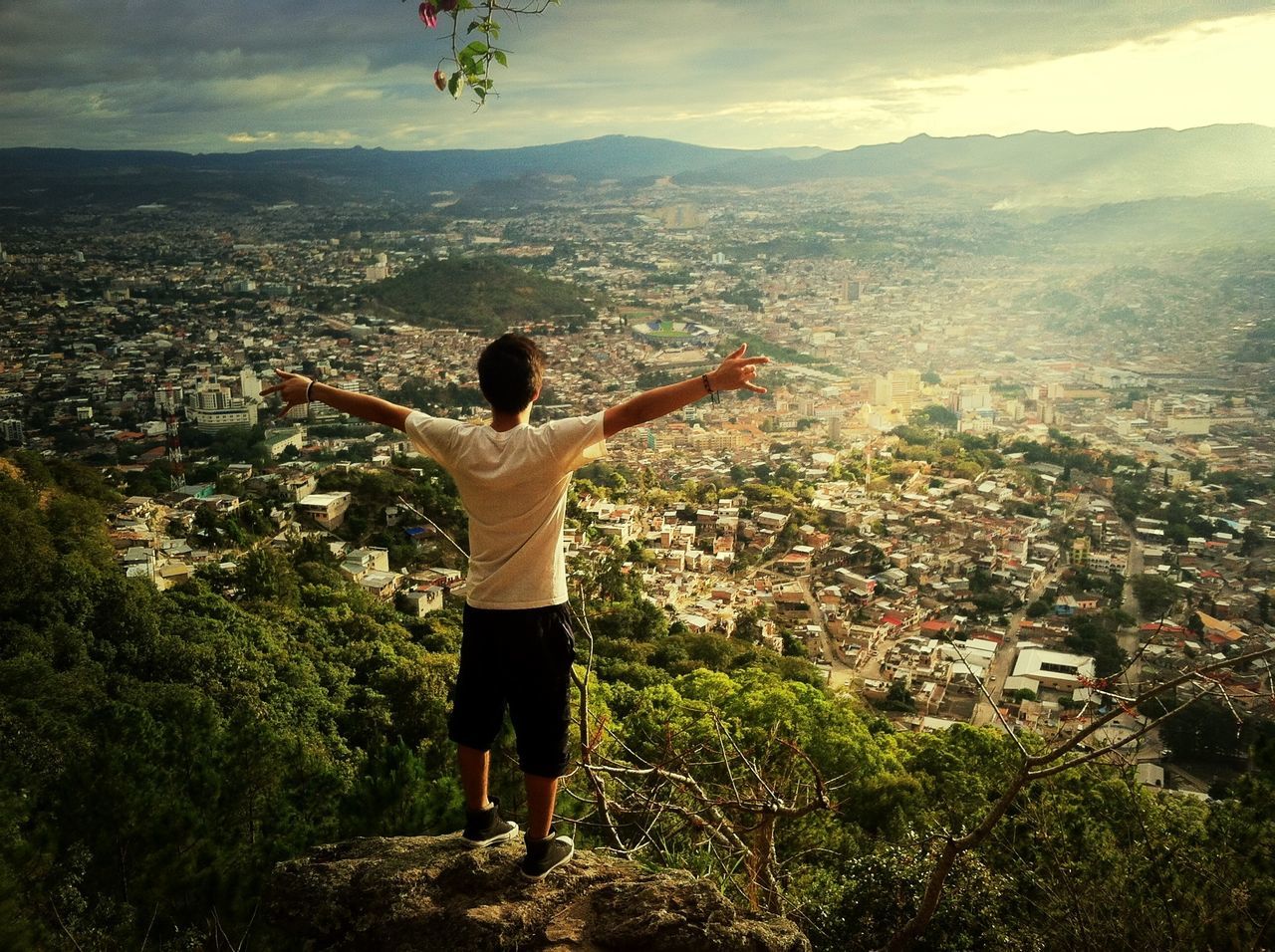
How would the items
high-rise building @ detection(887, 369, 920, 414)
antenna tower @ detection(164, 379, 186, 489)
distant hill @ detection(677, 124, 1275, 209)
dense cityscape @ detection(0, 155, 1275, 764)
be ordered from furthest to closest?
1. distant hill @ detection(677, 124, 1275, 209)
2. high-rise building @ detection(887, 369, 920, 414)
3. antenna tower @ detection(164, 379, 186, 489)
4. dense cityscape @ detection(0, 155, 1275, 764)

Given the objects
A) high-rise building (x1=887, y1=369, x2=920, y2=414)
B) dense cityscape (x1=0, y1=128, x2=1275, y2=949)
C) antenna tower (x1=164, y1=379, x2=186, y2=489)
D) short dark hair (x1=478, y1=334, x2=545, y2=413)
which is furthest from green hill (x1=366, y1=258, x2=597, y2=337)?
short dark hair (x1=478, y1=334, x2=545, y2=413)

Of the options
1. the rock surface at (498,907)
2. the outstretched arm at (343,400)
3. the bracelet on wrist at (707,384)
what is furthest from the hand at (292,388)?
the rock surface at (498,907)

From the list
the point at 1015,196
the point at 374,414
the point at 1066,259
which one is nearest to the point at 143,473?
the point at 374,414

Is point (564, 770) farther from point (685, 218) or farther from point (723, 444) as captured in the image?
point (685, 218)

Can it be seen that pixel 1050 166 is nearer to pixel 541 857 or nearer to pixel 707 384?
pixel 707 384

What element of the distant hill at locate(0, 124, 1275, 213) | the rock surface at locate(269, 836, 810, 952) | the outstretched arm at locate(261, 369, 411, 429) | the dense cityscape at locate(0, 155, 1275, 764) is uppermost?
the distant hill at locate(0, 124, 1275, 213)

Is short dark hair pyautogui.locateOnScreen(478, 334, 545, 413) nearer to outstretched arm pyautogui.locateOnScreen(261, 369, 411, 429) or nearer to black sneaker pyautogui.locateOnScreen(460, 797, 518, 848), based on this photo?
outstretched arm pyautogui.locateOnScreen(261, 369, 411, 429)

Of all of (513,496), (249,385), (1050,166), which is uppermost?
(1050,166)

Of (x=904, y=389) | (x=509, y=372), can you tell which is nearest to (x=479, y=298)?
(x=904, y=389)
